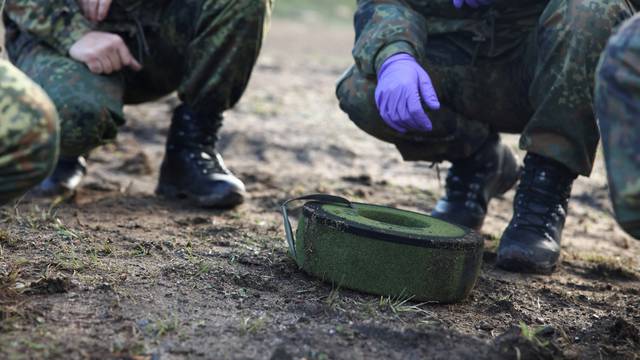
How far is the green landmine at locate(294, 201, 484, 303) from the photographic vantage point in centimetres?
239

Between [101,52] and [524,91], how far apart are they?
165 centimetres

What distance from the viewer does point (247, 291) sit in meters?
2.44

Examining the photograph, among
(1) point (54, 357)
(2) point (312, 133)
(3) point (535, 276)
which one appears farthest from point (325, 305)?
(2) point (312, 133)

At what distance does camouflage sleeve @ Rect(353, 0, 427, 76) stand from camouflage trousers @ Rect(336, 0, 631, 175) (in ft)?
0.31

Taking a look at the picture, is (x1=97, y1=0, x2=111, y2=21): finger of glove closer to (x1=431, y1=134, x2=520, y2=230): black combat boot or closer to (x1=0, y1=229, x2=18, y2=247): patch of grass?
(x1=0, y1=229, x2=18, y2=247): patch of grass

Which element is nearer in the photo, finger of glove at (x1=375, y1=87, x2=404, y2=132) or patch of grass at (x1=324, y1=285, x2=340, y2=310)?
patch of grass at (x1=324, y1=285, x2=340, y2=310)

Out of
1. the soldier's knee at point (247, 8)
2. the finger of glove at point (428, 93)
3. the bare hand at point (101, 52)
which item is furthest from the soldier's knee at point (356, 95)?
the bare hand at point (101, 52)

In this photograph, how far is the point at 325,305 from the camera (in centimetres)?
234

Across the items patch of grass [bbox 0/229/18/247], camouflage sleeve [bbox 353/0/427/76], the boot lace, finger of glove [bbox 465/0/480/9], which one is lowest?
patch of grass [bbox 0/229/18/247]

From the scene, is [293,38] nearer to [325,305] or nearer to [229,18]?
[229,18]

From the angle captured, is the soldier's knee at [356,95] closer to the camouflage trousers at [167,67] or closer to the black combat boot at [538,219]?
the camouflage trousers at [167,67]

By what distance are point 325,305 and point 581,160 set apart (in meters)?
1.11

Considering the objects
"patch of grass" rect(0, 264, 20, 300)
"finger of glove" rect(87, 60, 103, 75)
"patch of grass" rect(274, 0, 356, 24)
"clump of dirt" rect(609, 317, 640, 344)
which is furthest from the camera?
"patch of grass" rect(274, 0, 356, 24)

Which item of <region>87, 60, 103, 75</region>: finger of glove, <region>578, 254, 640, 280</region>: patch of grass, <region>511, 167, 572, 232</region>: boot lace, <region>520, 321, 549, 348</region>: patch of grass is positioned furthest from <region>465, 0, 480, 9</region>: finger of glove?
<region>87, 60, 103, 75</region>: finger of glove
